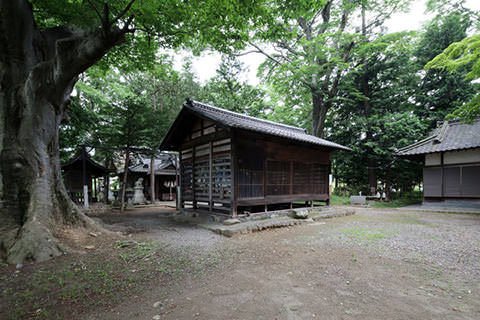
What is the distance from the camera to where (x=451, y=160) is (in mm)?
12742

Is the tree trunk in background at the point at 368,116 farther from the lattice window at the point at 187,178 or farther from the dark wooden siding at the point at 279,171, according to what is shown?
the lattice window at the point at 187,178

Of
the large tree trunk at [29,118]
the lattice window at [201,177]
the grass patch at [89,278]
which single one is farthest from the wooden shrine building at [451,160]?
the large tree trunk at [29,118]

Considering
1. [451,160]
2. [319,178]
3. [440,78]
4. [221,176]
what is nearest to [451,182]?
[451,160]

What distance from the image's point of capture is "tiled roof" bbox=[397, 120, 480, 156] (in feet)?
39.3

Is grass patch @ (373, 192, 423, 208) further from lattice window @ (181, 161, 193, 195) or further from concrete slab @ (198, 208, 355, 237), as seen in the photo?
lattice window @ (181, 161, 193, 195)

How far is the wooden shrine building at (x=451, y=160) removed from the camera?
11932 mm

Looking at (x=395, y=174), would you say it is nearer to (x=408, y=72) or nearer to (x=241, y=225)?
(x=408, y=72)

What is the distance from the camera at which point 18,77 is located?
15.6 feet

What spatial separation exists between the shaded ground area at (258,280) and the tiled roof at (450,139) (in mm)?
9021

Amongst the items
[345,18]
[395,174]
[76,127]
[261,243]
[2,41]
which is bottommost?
[261,243]

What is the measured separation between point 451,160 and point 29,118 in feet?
63.6

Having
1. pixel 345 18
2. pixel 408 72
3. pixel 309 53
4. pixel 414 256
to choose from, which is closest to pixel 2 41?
pixel 414 256

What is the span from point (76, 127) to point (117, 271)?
9455mm

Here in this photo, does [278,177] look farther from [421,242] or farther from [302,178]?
[421,242]
